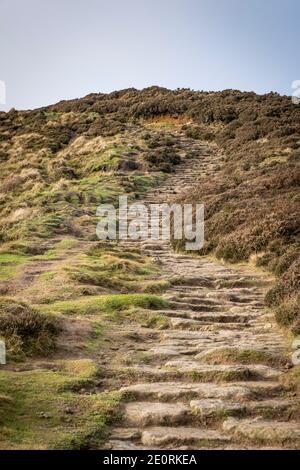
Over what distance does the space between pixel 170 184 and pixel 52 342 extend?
2061 cm

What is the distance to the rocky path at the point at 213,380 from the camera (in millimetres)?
6156

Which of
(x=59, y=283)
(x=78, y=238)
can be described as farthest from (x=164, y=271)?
(x=78, y=238)

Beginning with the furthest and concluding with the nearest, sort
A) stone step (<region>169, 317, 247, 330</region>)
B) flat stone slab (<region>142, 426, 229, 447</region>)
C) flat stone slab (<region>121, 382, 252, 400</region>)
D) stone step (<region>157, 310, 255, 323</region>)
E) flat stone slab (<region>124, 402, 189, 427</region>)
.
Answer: stone step (<region>157, 310, 255, 323</region>), stone step (<region>169, 317, 247, 330</region>), flat stone slab (<region>121, 382, 252, 400</region>), flat stone slab (<region>124, 402, 189, 427</region>), flat stone slab (<region>142, 426, 229, 447</region>)

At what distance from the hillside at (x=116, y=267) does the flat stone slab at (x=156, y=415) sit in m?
0.20

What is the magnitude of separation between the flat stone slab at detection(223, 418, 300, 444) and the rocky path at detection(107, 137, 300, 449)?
1 cm

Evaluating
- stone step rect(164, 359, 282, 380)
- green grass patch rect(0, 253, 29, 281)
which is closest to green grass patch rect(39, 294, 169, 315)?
green grass patch rect(0, 253, 29, 281)

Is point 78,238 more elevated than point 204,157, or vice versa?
point 204,157

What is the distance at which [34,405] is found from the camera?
6855 millimetres

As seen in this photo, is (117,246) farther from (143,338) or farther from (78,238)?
(143,338)

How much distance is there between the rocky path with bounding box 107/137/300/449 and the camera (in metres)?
6.16

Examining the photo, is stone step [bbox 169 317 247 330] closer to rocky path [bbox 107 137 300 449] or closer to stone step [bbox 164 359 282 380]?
rocky path [bbox 107 137 300 449]

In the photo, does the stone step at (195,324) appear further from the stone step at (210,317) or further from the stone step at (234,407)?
the stone step at (234,407)

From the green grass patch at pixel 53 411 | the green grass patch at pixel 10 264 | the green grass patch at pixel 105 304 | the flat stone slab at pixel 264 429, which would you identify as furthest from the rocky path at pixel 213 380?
the green grass patch at pixel 10 264

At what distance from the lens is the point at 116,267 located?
14859mm
